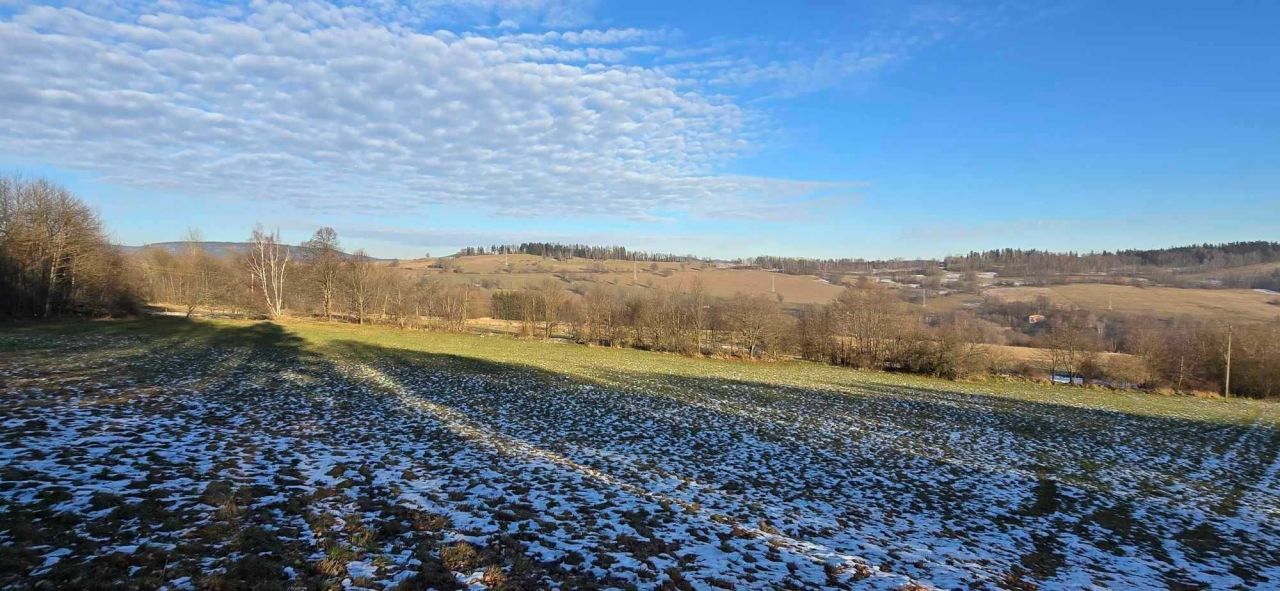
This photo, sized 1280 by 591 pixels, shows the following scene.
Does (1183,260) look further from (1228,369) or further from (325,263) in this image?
(325,263)

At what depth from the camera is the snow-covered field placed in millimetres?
6945

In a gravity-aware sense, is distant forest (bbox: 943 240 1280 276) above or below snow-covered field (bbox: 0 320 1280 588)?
above

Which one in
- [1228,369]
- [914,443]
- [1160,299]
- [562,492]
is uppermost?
[1160,299]

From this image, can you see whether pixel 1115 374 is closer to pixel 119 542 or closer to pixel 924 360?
pixel 924 360

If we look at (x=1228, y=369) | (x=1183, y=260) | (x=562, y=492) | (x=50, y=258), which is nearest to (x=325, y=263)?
(x=50, y=258)

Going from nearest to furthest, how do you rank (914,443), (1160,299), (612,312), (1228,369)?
1. (914,443)
2. (1228,369)
3. (612,312)
4. (1160,299)

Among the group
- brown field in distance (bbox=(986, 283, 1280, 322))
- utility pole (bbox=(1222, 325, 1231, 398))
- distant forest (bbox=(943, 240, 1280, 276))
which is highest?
distant forest (bbox=(943, 240, 1280, 276))

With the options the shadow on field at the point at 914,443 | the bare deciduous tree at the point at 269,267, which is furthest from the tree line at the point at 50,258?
the shadow on field at the point at 914,443

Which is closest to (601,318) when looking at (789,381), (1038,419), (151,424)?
(789,381)

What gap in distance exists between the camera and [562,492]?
10641mm

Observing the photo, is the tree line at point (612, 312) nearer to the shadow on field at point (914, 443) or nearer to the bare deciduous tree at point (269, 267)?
the bare deciduous tree at point (269, 267)

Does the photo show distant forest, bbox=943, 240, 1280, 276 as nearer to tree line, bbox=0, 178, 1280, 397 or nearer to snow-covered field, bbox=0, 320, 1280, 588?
tree line, bbox=0, 178, 1280, 397

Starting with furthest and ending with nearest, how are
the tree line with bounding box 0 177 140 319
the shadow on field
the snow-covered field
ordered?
1. the tree line with bounding box 0 177 140 319
2. the shadow on field
3. the snow-covered field

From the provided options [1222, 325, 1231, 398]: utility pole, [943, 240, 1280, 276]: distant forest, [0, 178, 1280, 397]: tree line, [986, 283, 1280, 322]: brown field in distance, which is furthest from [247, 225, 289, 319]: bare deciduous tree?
[943, 240, 1280, 276]: distant forest
